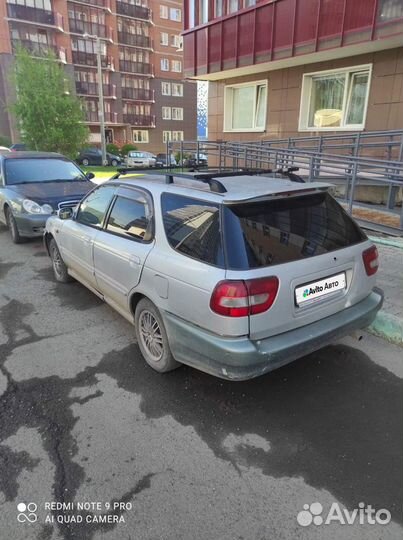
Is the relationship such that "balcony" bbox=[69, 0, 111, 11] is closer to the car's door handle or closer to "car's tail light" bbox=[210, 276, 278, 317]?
the car's door handle

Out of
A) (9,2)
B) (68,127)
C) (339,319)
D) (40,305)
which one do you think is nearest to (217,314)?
(339,319)

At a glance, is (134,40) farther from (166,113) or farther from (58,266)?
(58,266)

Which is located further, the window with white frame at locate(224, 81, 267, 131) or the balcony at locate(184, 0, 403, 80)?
the window with white frame at locate(224, 81, 267, 131)

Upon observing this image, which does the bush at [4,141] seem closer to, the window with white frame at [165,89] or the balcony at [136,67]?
the balcony at [136,67]

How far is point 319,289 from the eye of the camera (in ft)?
8.88

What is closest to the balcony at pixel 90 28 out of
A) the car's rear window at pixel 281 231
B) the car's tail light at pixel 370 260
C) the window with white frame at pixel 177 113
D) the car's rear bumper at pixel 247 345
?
the window with white frame at pixel 177 113

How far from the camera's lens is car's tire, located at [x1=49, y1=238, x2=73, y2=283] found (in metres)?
5.15

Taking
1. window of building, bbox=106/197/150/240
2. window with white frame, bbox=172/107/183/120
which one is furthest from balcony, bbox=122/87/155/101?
window of building, bbox=106/197/150/240

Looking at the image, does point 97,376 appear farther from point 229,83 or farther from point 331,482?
point 229,83

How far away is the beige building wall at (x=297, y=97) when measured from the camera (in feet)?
29.9

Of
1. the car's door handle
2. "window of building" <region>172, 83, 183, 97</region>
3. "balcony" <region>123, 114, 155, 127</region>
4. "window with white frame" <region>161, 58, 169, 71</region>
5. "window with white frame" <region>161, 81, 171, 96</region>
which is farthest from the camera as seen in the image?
"window of building" <region>172, 83, 183, 97</region>

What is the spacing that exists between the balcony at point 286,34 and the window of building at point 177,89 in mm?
42968

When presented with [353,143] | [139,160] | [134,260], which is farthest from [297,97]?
[139,160]

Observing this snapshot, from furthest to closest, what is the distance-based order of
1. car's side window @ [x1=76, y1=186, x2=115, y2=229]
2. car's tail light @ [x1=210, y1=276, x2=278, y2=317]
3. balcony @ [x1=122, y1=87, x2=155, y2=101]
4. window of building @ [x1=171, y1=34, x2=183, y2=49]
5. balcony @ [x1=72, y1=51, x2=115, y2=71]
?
window of building @ [x1=171, y1=34, x2=183, y2=49]
balcony @ [x1=122, y1=87, x2=155, y2=101]
balcony @ [x1=72, y1=51, x2=115, y2=71]
car's side window @ [x1=76, y1=186, x2=115, y2=229]
car's tail light @ [x1=210, y1=276, x2=278, y2=317]
